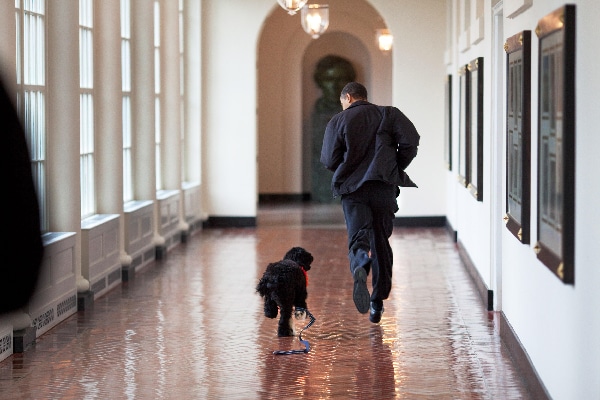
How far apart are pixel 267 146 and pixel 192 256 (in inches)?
391

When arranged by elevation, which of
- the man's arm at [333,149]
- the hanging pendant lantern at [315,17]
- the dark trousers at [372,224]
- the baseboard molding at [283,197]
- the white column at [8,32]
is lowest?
the baseboard molding at [283,197]

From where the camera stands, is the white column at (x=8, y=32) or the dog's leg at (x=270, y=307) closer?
the white column at (x=8, y=32)

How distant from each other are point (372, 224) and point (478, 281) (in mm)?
2641

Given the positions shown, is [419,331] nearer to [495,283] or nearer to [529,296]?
[495,283]

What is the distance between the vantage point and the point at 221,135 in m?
16.8

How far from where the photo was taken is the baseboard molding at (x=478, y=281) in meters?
8.93

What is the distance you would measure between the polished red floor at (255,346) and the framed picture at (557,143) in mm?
1358

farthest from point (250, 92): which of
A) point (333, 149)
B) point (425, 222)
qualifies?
point (333, 149)

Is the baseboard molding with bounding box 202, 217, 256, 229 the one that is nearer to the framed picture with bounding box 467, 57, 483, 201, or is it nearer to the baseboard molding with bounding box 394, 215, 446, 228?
the baseboard molding with bounding box 394, 215, 446, 228

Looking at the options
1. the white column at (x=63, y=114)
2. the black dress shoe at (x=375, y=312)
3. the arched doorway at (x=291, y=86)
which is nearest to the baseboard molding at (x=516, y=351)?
the black dress shoe at (x=375, y=312)

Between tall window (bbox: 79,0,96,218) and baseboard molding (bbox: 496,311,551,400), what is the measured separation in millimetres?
4516

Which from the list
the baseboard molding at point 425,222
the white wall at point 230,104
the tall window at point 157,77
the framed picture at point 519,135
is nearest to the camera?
the framed picture at point 519,135

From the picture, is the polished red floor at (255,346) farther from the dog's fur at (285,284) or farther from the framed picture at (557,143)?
the framed picture at (557,143)

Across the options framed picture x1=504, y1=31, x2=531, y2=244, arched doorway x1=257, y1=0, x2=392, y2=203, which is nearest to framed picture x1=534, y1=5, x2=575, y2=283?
framed picture x1=504, y1=31, x2=531, y2=244
